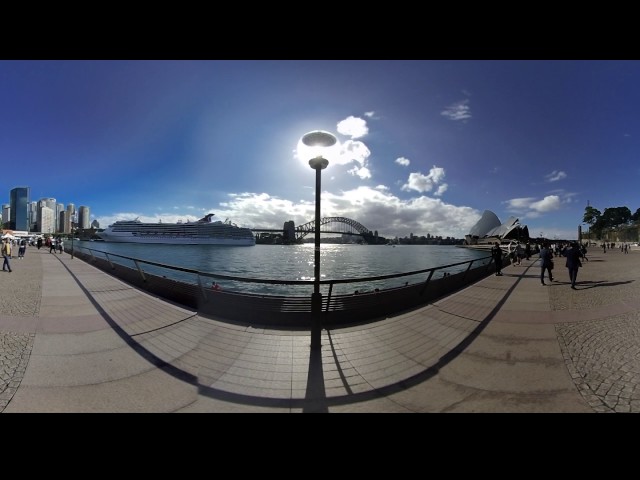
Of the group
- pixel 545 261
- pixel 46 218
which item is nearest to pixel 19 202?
pixel 46 218

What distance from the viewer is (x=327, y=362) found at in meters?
1.90

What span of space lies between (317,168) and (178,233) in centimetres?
895

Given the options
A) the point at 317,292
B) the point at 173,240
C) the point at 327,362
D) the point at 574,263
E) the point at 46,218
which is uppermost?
the point at 46,218

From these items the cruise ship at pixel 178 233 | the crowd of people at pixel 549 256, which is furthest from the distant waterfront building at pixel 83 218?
the crowd of people at pixel 549 256

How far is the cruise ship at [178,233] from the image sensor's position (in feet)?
27.9

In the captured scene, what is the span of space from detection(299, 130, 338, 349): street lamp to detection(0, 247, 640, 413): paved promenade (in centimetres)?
14

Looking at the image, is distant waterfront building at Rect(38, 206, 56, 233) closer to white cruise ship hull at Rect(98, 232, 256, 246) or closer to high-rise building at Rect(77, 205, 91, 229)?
high-rise building at Rect(77, 205, 91, 229)

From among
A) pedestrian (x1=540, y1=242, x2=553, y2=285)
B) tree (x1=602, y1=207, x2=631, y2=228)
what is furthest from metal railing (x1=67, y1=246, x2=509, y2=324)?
tree (x1=602, y1=207, x2=631, y2=228)

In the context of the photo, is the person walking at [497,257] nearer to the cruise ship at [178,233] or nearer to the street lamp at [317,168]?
the street lamp at [317,168]

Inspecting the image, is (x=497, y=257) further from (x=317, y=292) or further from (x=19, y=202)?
(x=19, y=202)
